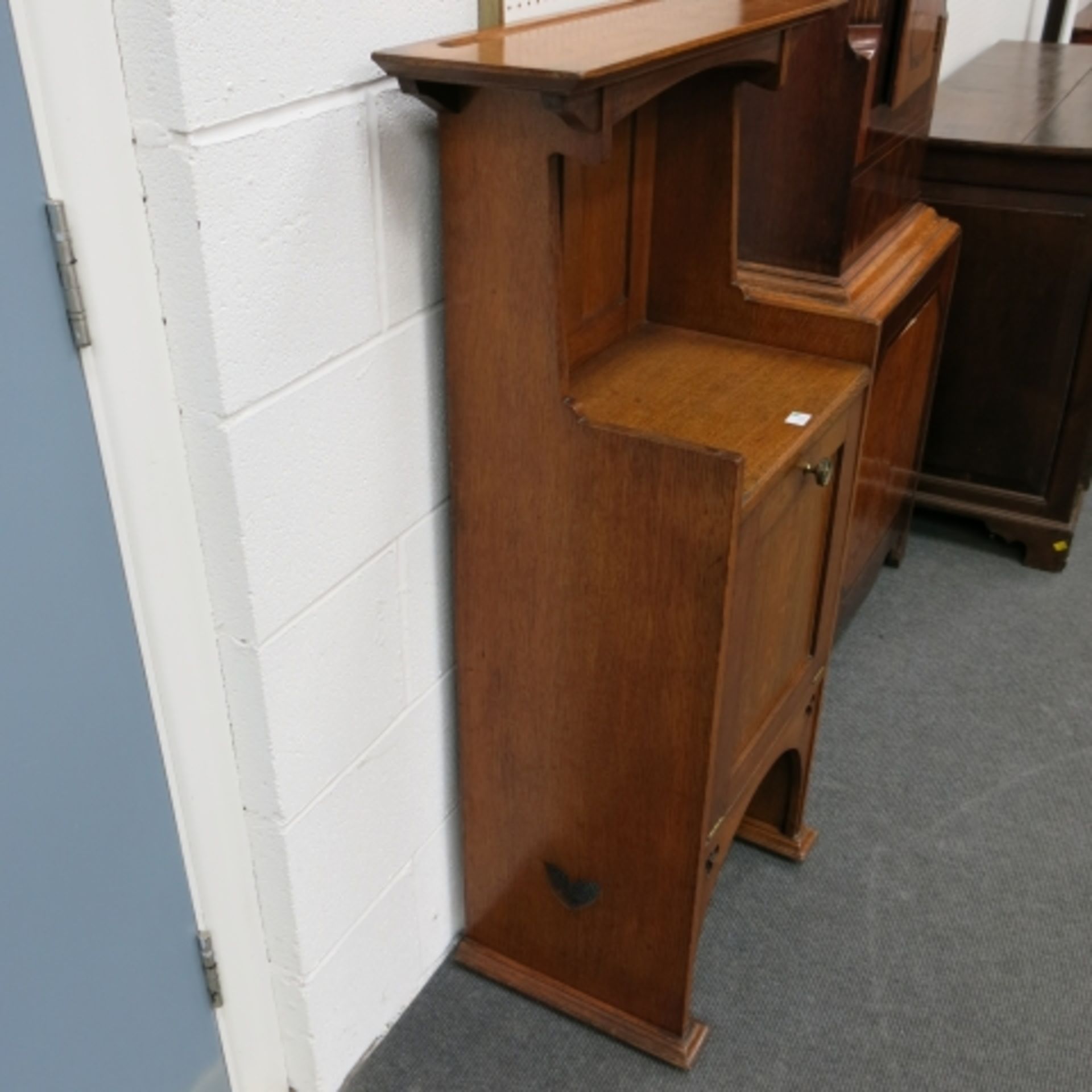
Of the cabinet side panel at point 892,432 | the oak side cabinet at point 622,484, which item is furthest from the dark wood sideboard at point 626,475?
the cabinet side panel at point 892,432

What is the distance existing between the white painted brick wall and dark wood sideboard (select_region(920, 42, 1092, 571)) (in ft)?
4.61

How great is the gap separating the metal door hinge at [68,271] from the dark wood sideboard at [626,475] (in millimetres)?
333

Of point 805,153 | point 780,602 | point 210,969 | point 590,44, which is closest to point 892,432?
point 805,153

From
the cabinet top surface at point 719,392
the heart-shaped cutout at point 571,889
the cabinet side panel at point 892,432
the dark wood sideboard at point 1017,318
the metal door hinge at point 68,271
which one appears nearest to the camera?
the metal door hinge at point 68,271

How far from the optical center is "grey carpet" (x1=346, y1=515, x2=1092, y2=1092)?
1.46 metres

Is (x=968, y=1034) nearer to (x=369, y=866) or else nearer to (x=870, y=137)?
(x=369, y=866)

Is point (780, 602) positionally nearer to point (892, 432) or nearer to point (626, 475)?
point (626, 475)

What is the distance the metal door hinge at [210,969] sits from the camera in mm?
1250

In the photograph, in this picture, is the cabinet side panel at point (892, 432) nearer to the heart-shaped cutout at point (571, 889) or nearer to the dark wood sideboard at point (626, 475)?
the dark wood sideboard at point (626, 475)

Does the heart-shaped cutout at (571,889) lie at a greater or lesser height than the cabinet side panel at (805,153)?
lesser

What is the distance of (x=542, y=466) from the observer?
1220 mm

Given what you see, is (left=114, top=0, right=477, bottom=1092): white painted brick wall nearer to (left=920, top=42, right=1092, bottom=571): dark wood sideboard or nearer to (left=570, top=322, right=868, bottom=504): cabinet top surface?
(left=570, top=322, right=868, bottom=504): cabinet top surface

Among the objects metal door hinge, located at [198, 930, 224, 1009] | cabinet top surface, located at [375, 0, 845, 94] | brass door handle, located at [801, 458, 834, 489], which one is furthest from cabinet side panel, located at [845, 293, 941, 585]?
metal door hinge, located at [198, 930, 224, 1009]

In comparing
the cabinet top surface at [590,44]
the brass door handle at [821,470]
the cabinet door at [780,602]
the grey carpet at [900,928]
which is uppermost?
the cabinet top surface at [590,44]
